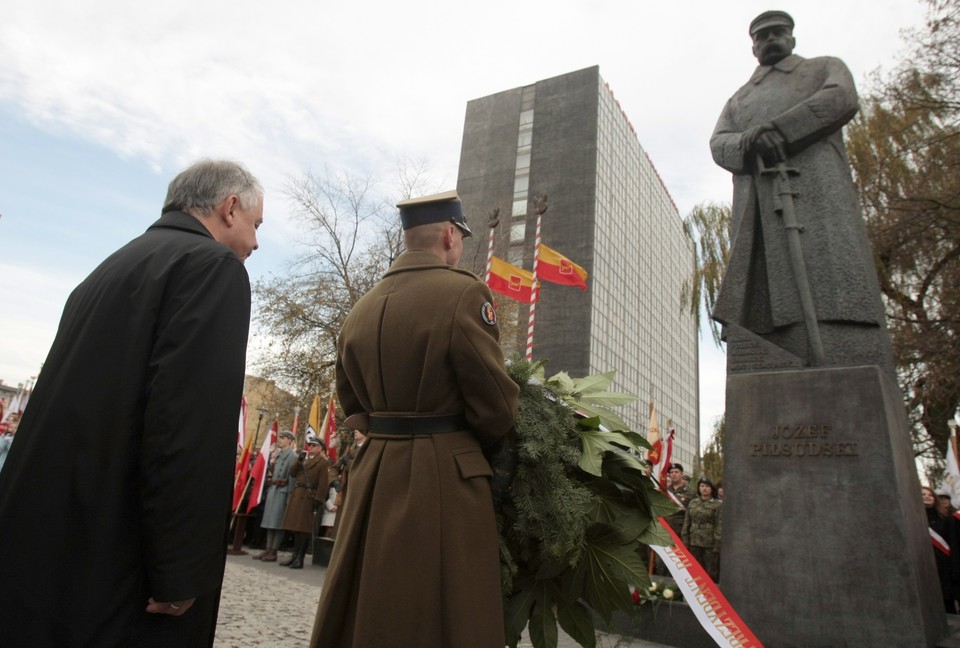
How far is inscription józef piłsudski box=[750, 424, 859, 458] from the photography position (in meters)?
5.12

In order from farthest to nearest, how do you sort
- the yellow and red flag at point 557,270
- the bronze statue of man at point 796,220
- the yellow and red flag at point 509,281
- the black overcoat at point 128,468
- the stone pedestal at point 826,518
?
the yellow and red flag at point 509,281 → the yellow and red flag at point 557,270 → the bronze statue of man at point 796,220 → the stone pedestal at point 826,518 → the black overcoat at point 128,468

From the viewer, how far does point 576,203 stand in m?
63.0

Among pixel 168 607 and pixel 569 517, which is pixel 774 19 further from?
pixel 168 607

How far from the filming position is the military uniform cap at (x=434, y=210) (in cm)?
288

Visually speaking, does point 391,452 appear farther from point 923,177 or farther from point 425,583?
point 923,177

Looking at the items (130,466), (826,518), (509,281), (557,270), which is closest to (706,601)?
(826,518)

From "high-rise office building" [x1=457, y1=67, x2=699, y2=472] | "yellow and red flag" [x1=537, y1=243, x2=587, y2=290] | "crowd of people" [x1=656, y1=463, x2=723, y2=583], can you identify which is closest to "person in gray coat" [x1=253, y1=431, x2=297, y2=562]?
"yellow and red flag" [x1=537, y1=243, x2=587, y2=290]

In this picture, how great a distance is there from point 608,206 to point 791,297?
6184 cm

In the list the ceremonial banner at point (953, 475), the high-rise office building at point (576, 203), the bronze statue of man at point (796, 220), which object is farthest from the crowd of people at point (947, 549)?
the high-rise office building at point (576, 203)

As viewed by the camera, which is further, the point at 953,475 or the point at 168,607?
the point at 953,475

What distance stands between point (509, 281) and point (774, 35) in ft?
25.7

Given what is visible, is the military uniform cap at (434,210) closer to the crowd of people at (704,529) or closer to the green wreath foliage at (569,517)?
the green wreath foliage at (569,517)

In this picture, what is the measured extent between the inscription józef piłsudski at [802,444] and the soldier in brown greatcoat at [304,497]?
313 inches

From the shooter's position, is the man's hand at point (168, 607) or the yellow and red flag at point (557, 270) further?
the yellow and red flag at point (557, 270)
